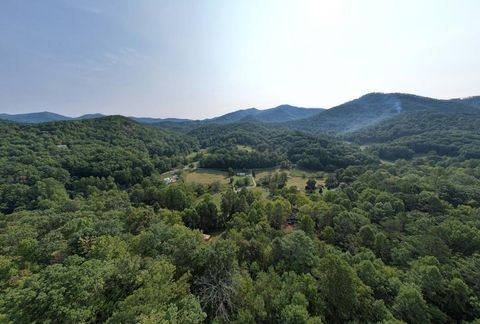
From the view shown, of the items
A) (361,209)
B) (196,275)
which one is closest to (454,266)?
(361,209)

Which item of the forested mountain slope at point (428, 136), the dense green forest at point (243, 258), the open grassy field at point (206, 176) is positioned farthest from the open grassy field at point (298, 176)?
the forested mountain slope at point (428, 136)

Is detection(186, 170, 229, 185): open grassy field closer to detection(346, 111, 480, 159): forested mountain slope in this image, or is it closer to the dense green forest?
the dense green forest

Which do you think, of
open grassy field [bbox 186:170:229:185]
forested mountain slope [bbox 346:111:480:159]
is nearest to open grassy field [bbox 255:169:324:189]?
open grassy field [bbox 186:170:229:185]

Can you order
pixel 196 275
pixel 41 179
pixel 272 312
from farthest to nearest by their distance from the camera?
pixel 41 179 < pixel 196 275 < pixel 272 312

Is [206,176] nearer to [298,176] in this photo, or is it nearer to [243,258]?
[298,176]

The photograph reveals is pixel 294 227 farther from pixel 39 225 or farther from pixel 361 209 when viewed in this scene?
pixel 39 225

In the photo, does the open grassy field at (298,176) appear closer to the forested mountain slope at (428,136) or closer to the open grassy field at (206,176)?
the open grassy field at (206,176)

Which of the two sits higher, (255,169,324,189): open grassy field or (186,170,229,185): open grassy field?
(186,170,229,185): open grassy field

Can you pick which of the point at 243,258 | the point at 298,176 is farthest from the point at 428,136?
the point at 243,258
